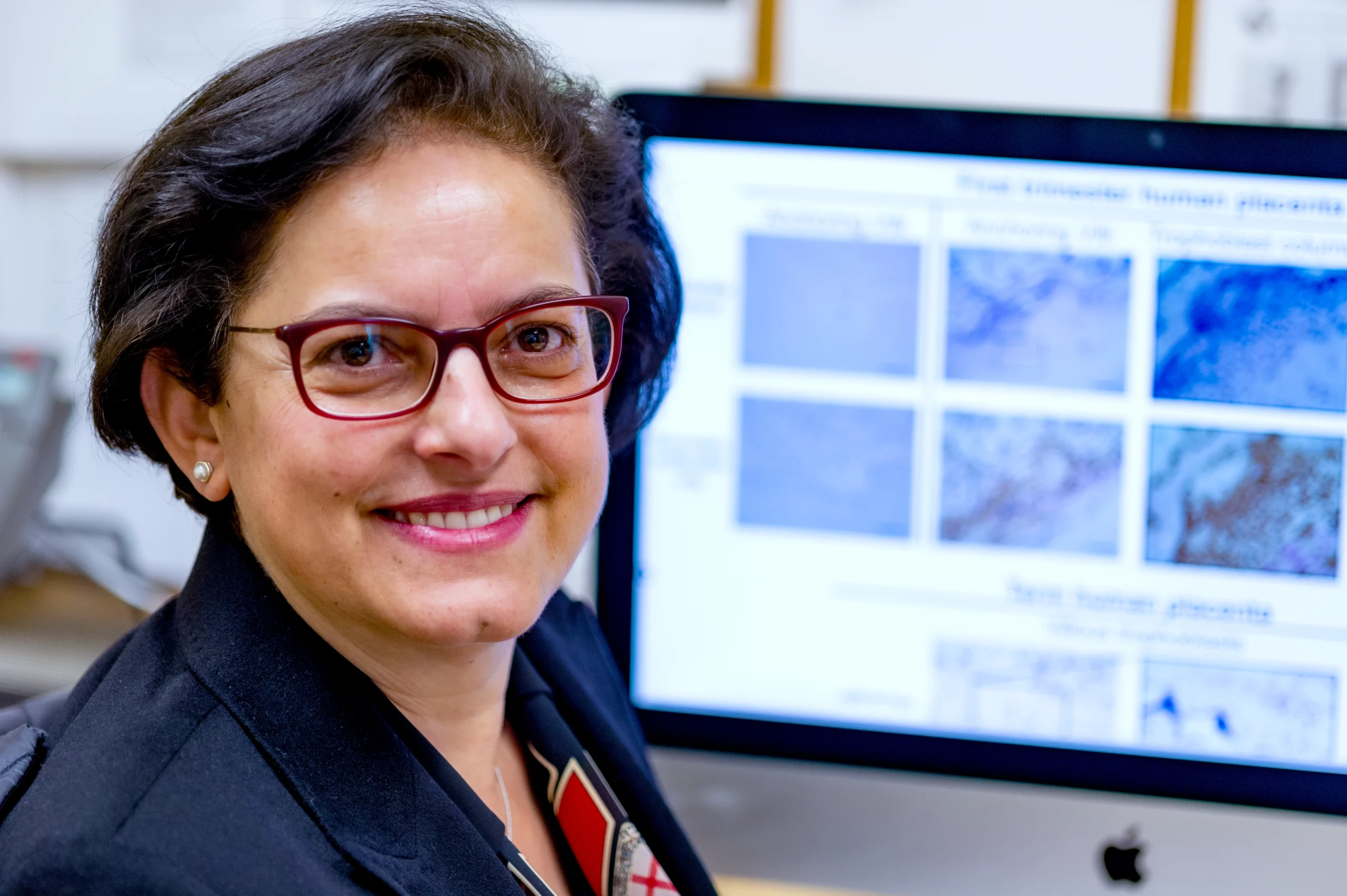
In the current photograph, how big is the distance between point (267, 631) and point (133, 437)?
199mm

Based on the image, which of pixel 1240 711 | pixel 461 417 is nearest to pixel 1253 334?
pixel 1240 711

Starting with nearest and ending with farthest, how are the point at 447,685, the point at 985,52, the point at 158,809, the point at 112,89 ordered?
the point at 158,809
the point at 447,685
the point at 985,52
the point at 112,89

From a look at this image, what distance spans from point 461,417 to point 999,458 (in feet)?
1.76

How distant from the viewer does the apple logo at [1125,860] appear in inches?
43.5

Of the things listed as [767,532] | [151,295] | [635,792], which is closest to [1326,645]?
[767,532]

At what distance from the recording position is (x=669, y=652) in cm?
110

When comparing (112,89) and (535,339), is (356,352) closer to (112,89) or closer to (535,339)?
(535,339)

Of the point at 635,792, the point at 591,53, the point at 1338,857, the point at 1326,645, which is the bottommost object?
the point at 1338,857

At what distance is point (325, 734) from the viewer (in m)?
0.72

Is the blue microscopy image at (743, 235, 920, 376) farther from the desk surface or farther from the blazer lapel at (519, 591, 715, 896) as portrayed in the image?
the desk surface

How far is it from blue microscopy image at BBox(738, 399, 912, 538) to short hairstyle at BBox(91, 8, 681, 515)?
286 mm

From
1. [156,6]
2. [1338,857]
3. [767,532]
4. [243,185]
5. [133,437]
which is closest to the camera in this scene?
[243,185]

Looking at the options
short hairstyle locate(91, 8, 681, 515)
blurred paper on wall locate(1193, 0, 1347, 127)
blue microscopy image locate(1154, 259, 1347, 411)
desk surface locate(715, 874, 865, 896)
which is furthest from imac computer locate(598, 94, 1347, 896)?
blurred paper on wall locate(1193, 0, 1347, 127)

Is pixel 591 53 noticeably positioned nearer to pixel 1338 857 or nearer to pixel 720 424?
→ pixel 720 424
